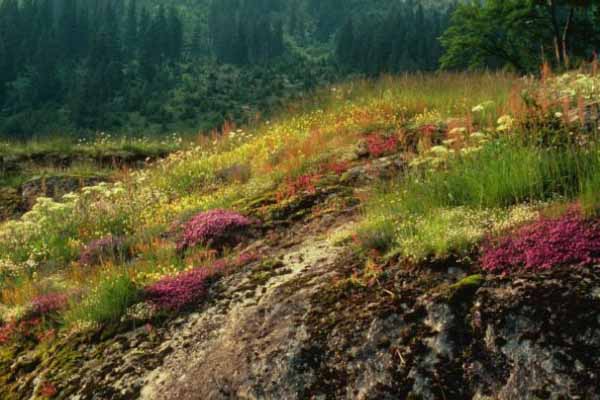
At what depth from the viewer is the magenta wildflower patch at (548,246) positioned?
3.73m

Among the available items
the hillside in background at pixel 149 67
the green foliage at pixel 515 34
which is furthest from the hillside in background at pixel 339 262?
Answer: the hillside in background at pixel 149 67

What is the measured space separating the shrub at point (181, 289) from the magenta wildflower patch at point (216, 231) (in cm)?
103

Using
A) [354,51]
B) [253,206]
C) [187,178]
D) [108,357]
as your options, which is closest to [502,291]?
[108,357]

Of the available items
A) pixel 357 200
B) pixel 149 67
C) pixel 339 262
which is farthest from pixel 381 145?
pixel 149 67

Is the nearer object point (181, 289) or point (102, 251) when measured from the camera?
point (181, 289)

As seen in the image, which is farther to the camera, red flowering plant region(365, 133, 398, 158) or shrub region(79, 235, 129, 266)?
red flowering plant region(365, 133, 398, 158)

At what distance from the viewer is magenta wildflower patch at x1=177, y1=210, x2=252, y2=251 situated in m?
6.86

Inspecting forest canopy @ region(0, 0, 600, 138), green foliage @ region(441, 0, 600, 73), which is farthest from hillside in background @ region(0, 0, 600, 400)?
forest canopy @ region(0, 0, 600, 138)

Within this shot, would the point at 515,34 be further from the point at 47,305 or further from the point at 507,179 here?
the point at 47,305

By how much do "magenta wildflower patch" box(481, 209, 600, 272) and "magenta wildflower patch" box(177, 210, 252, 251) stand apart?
11.8 ft

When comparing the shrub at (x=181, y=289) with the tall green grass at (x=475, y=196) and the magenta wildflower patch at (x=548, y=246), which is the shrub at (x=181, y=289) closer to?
the tall green grass at (x=475, y=196)

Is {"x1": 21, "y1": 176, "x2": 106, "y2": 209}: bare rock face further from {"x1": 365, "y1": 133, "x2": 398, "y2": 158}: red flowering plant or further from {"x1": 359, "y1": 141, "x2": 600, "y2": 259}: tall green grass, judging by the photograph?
{"x1": 359, "y1": 141, "x2": 600, "y2": 259}: tall green grass

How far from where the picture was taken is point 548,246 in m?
3.88

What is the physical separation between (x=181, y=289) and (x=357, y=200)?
8.82 ft
